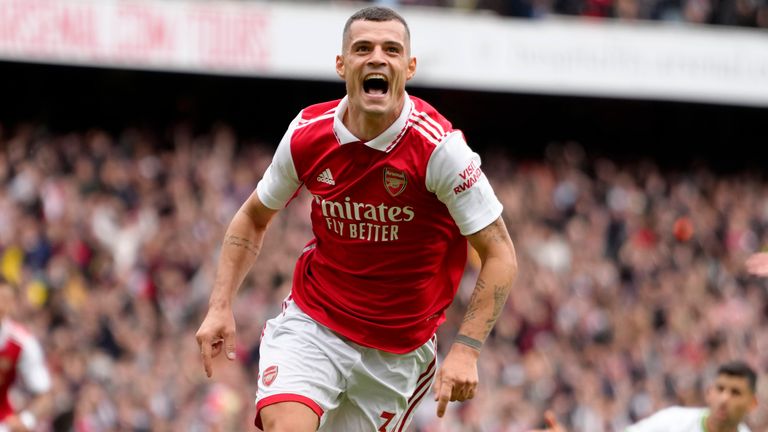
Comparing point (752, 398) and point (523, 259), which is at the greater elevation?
point (752, 398)

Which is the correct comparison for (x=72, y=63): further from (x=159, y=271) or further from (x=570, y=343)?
(x=570, y=343)

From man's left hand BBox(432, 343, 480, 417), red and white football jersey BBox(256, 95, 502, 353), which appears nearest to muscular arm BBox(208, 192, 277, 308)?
red and white football jersey BBox(256, 95, 502, 353)

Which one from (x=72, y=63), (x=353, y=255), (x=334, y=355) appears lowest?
(x=72, y=63)

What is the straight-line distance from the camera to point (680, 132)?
25031 millimetres

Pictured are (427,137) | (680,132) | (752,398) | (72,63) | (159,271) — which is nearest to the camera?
(427,137)

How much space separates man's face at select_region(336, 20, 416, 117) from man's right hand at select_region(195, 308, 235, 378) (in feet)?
3.52

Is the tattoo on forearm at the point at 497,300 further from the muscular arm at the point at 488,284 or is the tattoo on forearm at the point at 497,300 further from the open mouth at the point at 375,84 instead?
the open mouth at the point at 375,84

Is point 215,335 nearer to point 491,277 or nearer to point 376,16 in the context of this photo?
point 491,277

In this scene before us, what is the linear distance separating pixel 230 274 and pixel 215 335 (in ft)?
1.23

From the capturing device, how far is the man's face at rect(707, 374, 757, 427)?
26.1 feet

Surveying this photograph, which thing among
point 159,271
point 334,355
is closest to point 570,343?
point 159,271

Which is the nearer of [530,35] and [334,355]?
[334,355]

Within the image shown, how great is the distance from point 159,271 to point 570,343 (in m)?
4.86

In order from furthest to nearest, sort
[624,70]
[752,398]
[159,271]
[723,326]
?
[624,70] → [723,326] → [159,271] → [752,398]
